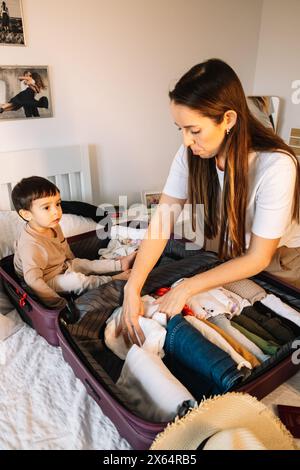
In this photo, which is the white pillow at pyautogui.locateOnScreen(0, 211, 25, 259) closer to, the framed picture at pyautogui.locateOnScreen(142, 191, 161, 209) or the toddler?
the toddler

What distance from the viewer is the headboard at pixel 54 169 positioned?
5.04 ft

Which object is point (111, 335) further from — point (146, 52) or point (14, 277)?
point (146, 52)

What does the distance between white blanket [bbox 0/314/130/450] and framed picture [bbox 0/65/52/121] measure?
1064 millimetres

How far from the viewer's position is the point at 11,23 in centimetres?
140

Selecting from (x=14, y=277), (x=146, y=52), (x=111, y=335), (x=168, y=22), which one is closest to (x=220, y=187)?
(x=111, y=335)

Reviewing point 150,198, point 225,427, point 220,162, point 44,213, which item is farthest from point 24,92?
point 225,427

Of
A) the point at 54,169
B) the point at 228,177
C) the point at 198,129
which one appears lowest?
the point at 54,169

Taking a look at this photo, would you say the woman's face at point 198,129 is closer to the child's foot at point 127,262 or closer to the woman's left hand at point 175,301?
the woman's left hand at point 175,301

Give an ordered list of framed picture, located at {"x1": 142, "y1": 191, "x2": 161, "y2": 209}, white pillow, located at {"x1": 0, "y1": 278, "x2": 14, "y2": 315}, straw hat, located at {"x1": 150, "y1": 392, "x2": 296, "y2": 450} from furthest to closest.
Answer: framed picture, located at {"x1": 142, "y1": 191, "x2": 161, "y2": 209} → white pillow, located at {"x1": 0, "y1": 278, "x2": 14, "y2": 315} → straw hat, located at {"x1": 150, "y1": 392, "x2": 296, "y2": 450}

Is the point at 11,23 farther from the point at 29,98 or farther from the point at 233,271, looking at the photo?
the point at 233,271

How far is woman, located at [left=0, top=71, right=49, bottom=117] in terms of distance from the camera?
4.89 ft

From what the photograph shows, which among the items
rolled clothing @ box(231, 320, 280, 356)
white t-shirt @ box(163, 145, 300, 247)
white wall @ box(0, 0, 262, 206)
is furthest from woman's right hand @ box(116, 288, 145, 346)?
white wall @ box(0, 0, 262, 206)

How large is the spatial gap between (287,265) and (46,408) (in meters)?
0.81

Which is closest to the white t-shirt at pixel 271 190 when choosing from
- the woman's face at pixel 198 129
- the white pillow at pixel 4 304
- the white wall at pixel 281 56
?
the woman's face at pixel 198 129
